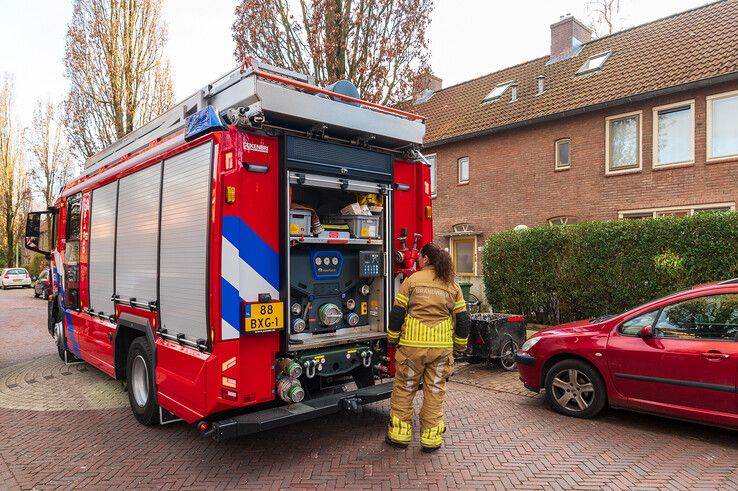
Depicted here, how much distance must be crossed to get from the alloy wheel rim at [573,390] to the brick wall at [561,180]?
9.39 m

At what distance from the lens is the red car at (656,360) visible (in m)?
4.57

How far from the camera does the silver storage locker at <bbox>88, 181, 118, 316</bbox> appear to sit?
5.96 meters

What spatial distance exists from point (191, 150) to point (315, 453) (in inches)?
113

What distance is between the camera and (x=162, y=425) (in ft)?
17.3

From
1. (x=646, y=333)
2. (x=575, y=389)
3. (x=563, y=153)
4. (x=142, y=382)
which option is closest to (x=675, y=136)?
(x=563, y=153)

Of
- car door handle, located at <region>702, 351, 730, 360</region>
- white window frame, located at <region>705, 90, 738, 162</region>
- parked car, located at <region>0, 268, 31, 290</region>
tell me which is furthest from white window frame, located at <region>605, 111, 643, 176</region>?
parked car, located at <region>0, 268, 31, 290</region>

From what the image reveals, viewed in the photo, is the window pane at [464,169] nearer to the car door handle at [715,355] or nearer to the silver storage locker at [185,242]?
the car door handle at [715,355]

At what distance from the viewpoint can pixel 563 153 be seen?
15555 millimetres

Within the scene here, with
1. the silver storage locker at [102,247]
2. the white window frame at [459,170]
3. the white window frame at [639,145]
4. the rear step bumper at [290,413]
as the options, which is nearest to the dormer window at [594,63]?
the white window frame at [639,145]

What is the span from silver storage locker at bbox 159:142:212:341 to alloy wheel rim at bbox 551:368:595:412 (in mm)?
3862

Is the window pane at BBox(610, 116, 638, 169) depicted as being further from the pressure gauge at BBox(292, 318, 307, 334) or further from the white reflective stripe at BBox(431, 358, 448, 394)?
the pressure gauge at BBox(292, 318, 307, 334)

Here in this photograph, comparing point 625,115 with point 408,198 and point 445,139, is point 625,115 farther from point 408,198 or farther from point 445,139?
point 408,198

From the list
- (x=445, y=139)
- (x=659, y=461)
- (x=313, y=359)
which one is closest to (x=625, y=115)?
(x=445, y=139)

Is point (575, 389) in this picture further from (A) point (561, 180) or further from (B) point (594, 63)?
(B) point (594, 63)
